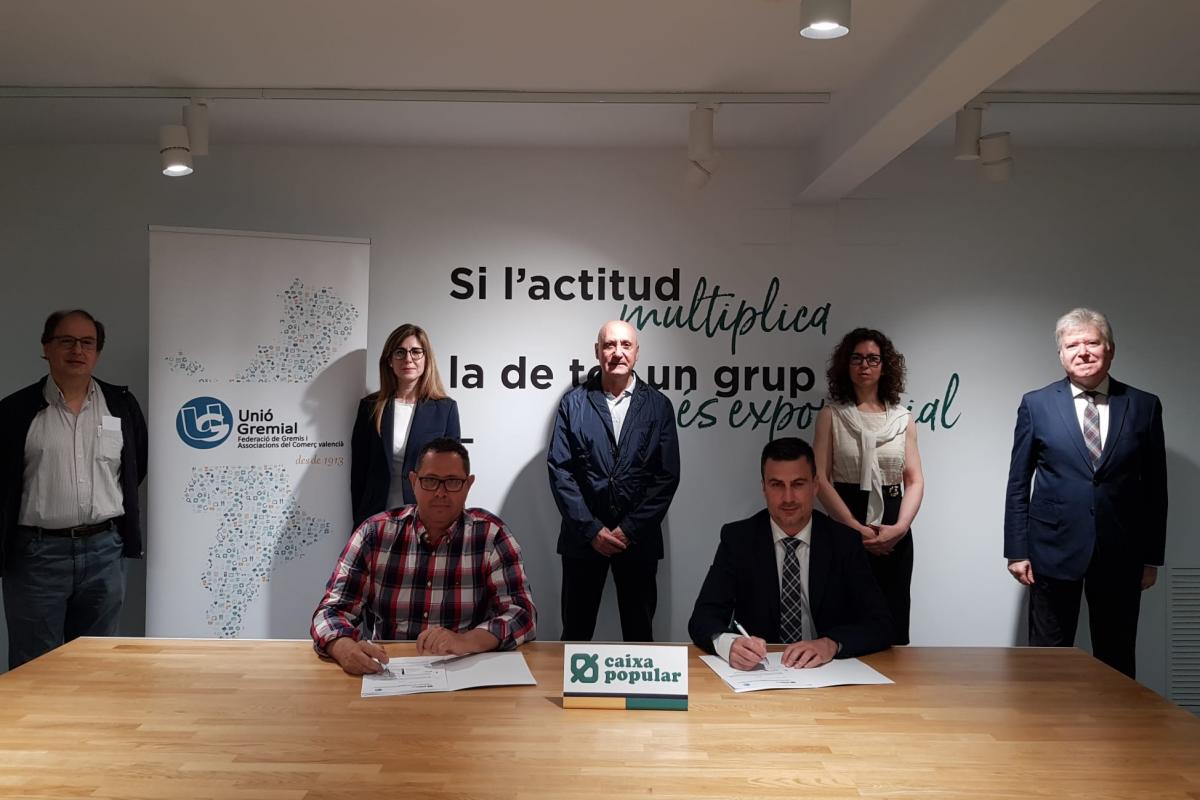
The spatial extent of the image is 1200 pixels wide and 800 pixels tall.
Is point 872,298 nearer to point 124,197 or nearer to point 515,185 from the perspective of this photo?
point 515,185

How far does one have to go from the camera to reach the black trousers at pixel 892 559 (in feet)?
14.8

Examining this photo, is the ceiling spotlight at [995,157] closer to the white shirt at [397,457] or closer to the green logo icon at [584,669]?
the white shirt at [397,457]

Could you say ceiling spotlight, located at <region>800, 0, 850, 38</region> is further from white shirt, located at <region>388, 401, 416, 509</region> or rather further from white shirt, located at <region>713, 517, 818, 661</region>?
white shirt, located at <region>388, 401, 416, 509</region>

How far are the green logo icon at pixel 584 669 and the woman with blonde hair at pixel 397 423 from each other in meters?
2.37

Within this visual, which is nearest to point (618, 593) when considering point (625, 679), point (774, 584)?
point (774, 584)

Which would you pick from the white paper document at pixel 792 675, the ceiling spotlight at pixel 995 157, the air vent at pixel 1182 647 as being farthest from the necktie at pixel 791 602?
the air vent at pixel 1182 647

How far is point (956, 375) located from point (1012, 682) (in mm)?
2956

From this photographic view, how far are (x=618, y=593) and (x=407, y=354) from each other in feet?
4.64

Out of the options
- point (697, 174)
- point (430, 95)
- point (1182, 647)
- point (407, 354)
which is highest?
point (430, 95)

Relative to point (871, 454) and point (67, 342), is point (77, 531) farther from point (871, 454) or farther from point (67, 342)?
point (871, 454)

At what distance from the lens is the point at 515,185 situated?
5219 millimetres

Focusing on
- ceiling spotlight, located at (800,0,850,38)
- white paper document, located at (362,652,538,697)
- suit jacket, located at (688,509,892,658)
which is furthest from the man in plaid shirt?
ceiling spotlight, located at (800,0,850,38)

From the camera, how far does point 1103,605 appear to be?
409cm

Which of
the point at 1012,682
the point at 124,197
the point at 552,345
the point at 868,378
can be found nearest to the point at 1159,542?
the point at 868,378
